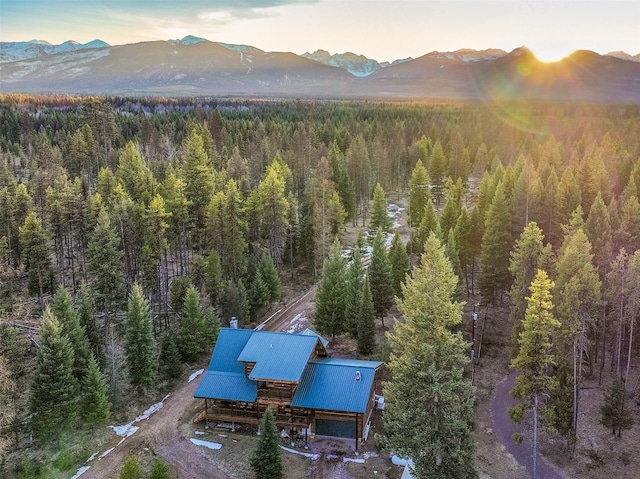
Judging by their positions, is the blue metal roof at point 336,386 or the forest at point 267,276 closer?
the forest at point 267,276

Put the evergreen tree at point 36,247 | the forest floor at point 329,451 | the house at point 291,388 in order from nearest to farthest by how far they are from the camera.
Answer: the forest floor at point 329,451, the house at point 291,388, the evergreen tree at point 36,247

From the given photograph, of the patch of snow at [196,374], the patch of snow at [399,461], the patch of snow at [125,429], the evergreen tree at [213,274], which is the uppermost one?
the evergreen tree at [213,274]

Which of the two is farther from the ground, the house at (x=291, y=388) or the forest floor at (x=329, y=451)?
the house at (x=291, y=388)

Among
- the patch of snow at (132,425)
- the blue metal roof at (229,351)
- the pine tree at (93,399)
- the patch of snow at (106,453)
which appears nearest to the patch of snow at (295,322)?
the blue metal roof at (229,351)

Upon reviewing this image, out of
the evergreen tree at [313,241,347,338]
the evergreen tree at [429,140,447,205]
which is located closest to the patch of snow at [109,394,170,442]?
the evergreen tree at [313,241,347,338]

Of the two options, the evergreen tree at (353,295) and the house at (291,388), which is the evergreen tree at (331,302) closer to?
the evergreen tree at (353,295)

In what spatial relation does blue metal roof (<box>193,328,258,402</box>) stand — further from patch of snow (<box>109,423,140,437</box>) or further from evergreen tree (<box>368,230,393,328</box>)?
evergreen tree (<box>368,230,393,328</box>)

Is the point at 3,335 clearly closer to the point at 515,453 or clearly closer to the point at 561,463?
the point at 515,453
